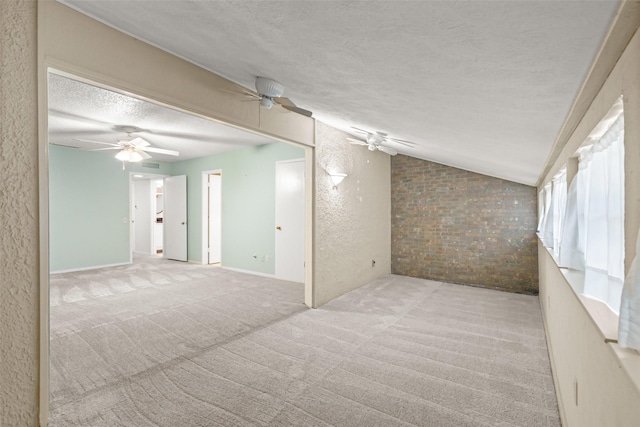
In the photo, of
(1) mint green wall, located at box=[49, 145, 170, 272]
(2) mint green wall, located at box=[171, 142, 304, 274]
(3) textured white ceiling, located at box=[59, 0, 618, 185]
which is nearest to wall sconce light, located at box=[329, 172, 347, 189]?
(2) mint green wall, located at box=[171, 142, 304, 274]

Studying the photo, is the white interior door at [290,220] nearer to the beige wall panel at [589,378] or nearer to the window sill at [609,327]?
the beige wall panel at [589,378]

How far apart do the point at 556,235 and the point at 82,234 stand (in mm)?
7990

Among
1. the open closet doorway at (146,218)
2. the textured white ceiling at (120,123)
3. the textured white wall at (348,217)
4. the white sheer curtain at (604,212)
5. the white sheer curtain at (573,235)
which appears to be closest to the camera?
the white sheer curtain at (604,212)

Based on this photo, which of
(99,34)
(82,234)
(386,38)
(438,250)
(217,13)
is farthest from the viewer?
(82,234)

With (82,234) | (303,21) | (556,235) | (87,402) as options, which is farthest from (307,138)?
(82,234)

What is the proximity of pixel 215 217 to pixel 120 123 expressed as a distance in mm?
3279

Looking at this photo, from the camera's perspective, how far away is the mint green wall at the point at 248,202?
19.0ft

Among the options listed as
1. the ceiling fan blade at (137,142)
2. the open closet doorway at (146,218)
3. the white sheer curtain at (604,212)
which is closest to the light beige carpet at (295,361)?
the white sheer curtain at (604,212)

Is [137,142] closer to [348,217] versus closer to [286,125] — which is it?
[286,125]

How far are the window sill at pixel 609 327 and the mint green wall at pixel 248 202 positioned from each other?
443 centimetres

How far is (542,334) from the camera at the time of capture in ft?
10.3

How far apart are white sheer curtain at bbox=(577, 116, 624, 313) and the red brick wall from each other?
3567 millimetres

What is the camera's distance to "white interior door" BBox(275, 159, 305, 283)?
5.34 m

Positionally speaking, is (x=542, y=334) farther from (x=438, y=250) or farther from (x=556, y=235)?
(x=438, y=250)
